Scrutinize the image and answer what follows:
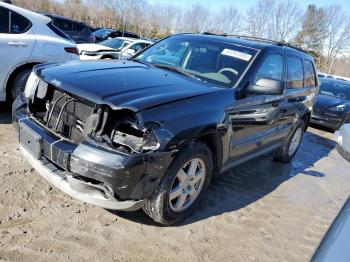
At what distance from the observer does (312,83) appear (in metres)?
6.17

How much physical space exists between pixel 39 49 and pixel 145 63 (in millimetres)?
2133

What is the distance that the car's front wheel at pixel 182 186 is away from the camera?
3.23m

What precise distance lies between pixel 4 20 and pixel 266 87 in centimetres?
395

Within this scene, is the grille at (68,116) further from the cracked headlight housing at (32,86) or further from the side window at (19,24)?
the side window at (19,24)

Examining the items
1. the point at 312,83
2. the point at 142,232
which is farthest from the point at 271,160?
the point at 142,232

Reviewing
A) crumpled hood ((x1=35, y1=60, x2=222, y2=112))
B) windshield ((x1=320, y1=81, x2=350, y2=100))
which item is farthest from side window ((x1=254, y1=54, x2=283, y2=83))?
windshield ((x1=320, y1=81, x2=350, y2=100))

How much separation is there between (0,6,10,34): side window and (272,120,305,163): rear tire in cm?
440

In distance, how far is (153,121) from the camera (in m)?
2.96

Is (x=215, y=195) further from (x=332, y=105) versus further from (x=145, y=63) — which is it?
(x=332, y=105)

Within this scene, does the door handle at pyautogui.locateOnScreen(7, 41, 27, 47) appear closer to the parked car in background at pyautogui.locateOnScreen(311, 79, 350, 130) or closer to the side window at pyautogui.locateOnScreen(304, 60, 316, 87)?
the side window at pyautogui.locateOnScreen(304, 60, 316, 87)

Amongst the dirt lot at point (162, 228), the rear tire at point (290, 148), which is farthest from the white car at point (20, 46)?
the rear tire at point (290, 148)

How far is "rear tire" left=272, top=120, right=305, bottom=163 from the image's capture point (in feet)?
19.4

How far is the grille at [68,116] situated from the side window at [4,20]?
2.60 meters

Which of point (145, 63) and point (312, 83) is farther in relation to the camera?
point (312, 83)
